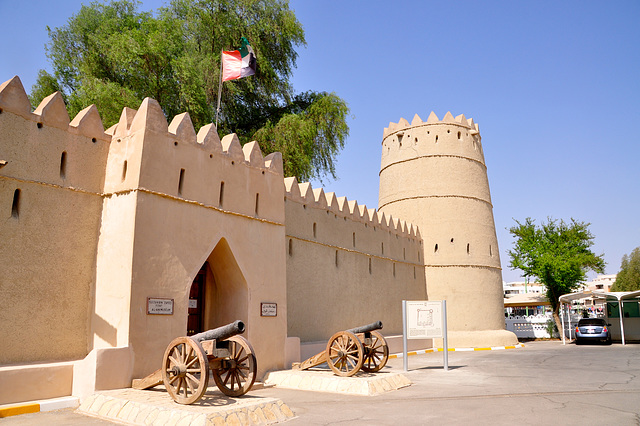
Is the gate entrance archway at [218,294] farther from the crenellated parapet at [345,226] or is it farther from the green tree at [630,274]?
the green tree at [630,274]

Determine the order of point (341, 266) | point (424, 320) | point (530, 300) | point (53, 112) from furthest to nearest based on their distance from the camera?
point (530, 300)
point (341, 266)
point (424, 320)
point (53, 112)

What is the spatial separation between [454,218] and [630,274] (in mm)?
41131

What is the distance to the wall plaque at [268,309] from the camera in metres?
11.2

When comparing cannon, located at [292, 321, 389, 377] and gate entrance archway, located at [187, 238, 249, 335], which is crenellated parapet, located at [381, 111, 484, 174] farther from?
gate entrance archway, located at [187, 238, 249, 335]

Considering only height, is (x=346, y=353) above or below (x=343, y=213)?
below

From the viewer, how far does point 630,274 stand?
174 ft

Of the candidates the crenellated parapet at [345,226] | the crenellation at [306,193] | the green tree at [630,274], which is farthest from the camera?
the green tree at [630,274]

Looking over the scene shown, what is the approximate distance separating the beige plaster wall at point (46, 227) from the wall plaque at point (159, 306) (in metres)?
1.25

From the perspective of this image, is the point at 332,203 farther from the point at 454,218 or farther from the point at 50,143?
the point at 50,143

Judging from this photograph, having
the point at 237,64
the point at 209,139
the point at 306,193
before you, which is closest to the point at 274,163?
the point at 209,139

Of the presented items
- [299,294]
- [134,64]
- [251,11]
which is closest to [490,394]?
[299,294]

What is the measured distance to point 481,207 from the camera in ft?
72.5

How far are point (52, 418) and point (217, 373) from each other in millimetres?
2215

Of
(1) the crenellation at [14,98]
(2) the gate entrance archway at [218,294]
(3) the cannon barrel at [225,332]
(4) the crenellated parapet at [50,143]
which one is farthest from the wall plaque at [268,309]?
(1) the crenellation at [14,98]
